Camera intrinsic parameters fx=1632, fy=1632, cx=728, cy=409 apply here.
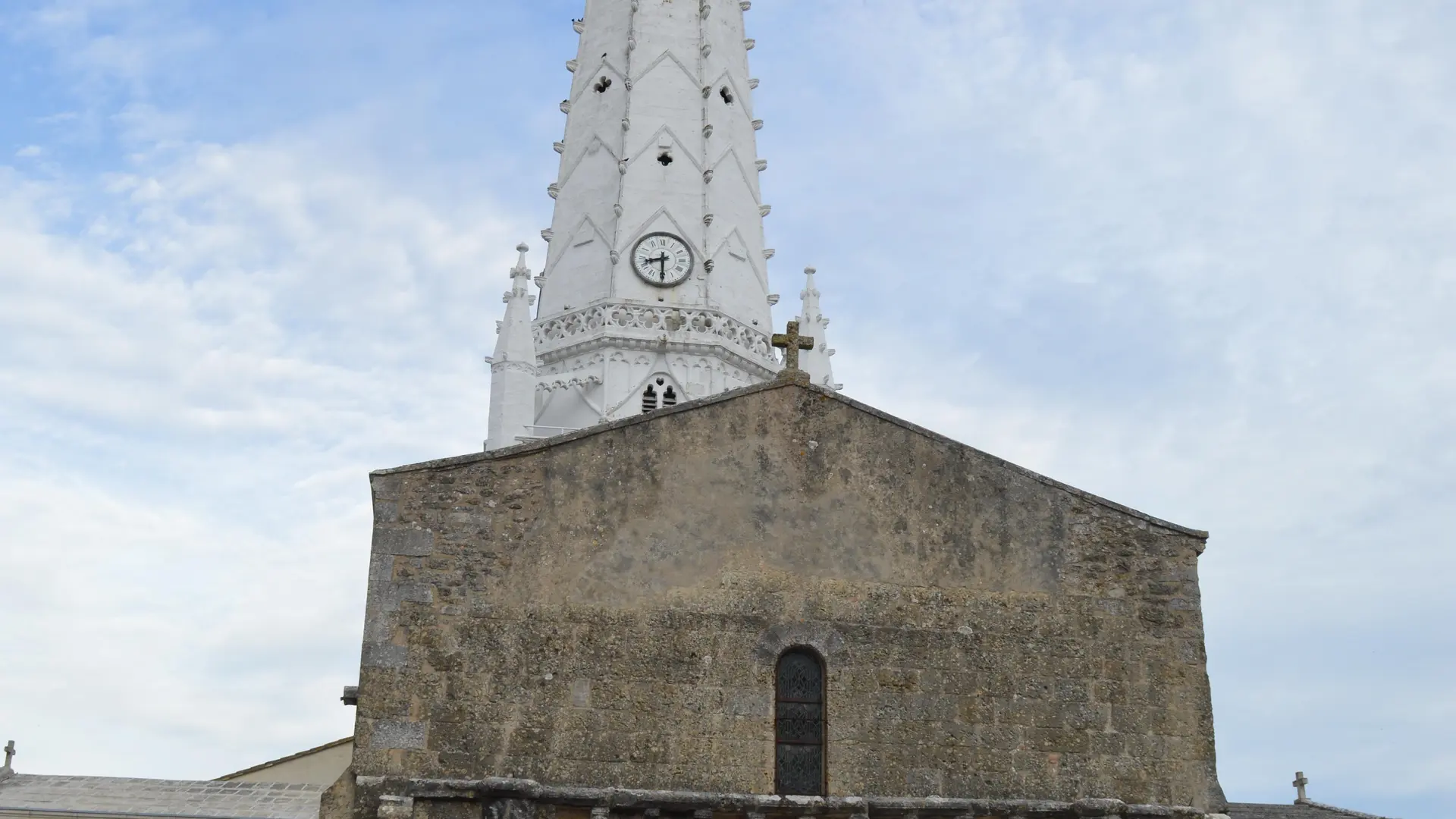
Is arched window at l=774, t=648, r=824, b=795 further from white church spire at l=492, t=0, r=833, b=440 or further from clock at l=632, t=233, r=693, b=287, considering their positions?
clock at l=632, t=233, r=693, b=287

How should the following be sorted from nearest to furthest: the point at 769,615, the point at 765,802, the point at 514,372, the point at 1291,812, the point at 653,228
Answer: the point at 765,802, the point at 769,615, the point at 1291,812, the point at 514,372, the point at 653,228

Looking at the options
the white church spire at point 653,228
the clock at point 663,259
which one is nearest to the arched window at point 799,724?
the white church spire at point 653,228

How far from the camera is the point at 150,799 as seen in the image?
2492 centimetres

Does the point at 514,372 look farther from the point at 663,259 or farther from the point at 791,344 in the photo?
the point at 791,344

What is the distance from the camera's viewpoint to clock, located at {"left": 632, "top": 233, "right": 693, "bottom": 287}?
35969mm

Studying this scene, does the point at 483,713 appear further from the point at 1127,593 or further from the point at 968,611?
the point at 1127,593

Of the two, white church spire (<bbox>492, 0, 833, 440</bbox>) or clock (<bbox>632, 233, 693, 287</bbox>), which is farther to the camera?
clock (<bbox>632, 233, 693, 287</bbox>)

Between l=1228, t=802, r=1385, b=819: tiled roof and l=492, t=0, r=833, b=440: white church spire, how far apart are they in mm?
14573

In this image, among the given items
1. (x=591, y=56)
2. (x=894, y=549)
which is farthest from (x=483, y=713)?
(x=591, y=56)

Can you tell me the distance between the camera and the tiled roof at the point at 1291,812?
24312mm

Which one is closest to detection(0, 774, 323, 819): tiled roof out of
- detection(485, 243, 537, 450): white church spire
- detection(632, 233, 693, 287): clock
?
detection(485, 243, 537, 450): white church spire

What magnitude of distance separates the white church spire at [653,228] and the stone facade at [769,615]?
18.6 metres

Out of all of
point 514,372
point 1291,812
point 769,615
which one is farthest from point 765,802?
point 514,372

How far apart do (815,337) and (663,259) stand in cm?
474
